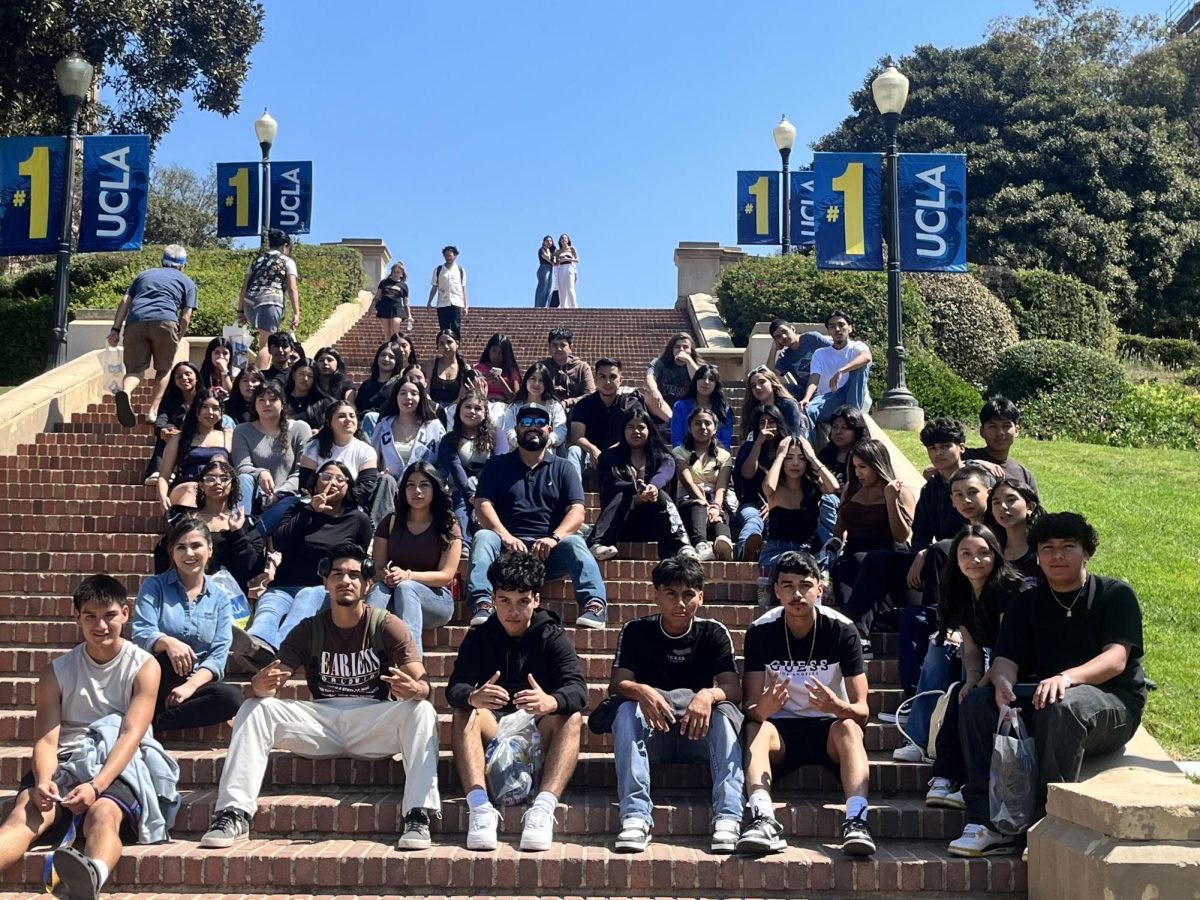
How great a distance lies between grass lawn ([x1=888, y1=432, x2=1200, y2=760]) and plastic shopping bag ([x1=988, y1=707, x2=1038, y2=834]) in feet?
5.62

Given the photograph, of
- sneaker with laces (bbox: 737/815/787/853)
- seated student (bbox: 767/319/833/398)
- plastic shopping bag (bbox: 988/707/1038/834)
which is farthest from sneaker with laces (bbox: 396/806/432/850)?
seated student (bbox: 767/319/833/398)

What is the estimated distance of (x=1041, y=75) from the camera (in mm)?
38188

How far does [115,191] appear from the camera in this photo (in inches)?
568

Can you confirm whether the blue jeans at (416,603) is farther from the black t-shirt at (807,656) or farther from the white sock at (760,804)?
the white sock at (760,804)

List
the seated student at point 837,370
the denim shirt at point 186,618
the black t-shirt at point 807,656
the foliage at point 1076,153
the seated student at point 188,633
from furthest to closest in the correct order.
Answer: the foliage at point 1076,153 < the seated student at point 837,370 < the denim shirt at point 186,618 < the seated student at point 188,633 < the black t-shirt at point 807,656

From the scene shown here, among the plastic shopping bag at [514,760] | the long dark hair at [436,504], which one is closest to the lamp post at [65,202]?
the long dark hair at [436,504]

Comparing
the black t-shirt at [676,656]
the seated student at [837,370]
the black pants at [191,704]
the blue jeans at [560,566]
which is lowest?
the black pants at [191,704]

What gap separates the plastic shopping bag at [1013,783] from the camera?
5590 millimetres

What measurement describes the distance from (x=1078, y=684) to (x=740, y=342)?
13726mm

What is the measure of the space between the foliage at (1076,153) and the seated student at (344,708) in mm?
26640

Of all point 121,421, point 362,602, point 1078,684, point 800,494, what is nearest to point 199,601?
point 362,602

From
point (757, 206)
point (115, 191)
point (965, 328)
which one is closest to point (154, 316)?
point (115, 191)

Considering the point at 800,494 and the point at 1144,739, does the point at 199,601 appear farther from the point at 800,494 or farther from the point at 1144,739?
the point at 1144,739

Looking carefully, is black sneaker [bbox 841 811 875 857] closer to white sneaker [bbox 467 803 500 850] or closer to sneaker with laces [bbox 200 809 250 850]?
white sneaker [bbox 467 803 500 850]
